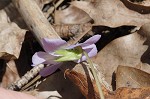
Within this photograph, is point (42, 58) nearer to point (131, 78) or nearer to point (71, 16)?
point (131, 78)

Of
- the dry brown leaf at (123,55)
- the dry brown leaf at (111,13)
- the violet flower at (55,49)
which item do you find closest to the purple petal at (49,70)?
the violet flower at (55,49)

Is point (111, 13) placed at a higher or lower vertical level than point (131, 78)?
higher

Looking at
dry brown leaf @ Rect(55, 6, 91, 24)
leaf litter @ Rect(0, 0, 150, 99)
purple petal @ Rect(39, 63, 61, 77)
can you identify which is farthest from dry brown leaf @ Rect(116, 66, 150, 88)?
dry brown leaf @ Rect(55, 6, 91, 24)

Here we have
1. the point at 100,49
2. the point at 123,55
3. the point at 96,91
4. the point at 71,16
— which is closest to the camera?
the point at 96,91

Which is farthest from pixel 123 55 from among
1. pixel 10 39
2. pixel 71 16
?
pixel 10 39

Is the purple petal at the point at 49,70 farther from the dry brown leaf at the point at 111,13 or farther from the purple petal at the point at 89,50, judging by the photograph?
the dry brown leaf at the point at 111,13

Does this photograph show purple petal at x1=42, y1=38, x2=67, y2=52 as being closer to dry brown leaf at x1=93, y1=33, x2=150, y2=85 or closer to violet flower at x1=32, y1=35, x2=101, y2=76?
violet flower at x1=32, y1=35, x2=101, y2=76
